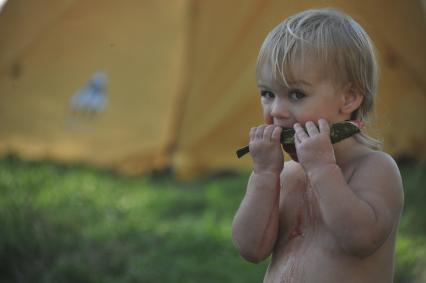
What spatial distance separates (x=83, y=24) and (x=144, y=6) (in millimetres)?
529

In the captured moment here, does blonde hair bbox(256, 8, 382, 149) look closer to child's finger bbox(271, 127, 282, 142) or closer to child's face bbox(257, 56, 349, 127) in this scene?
child's face bbox(257, 56, 349, 127)

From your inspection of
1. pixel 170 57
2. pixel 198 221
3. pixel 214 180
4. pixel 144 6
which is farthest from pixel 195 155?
pixel 198 221

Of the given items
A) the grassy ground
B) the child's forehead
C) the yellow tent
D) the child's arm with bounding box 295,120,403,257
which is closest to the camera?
the child's arm with bounding box 295,120,403,257

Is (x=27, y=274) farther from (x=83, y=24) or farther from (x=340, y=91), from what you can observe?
(x=83, y=24)

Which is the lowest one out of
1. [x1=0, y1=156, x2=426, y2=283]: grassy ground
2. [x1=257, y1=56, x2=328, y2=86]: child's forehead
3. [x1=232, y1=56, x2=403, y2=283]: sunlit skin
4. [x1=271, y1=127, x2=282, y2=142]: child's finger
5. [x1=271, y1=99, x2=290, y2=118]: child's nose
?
[x1=0, y1=156, x2=426, y2=283]: grassy ground

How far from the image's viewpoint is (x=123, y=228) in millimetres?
4887

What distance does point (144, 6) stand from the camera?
258 inches

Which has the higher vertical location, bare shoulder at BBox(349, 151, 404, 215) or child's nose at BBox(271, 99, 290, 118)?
child's nose at BBox(271, 99, 290, 118)

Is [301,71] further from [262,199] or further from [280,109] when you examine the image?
[262,199]

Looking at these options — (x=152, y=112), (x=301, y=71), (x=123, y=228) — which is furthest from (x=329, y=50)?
(x=152, y=112)

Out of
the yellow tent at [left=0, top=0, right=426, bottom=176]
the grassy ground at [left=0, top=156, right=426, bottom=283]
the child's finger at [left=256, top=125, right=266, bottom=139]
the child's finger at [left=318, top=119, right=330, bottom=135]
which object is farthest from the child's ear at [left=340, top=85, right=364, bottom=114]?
the yellow tent at [left=0, top=0, right=426, bottom=176]

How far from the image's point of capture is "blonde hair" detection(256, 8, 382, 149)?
7.29 feet

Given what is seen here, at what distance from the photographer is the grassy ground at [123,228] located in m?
4.02

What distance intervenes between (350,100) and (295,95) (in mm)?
157
